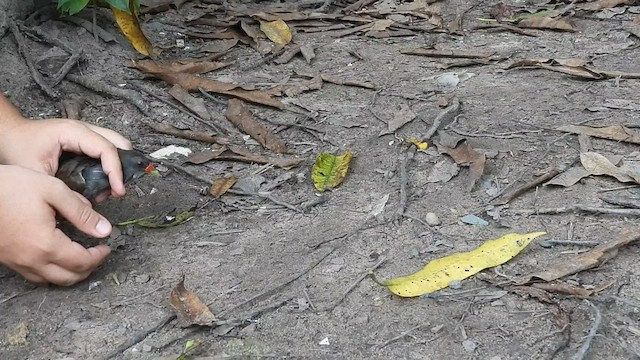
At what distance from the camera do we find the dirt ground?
1698mm

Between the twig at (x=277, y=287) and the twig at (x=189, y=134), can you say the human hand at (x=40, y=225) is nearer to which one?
the twig at (x=277, y=287)

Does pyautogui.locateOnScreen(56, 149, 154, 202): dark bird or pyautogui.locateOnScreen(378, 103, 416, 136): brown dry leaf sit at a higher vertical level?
pyautogui.locateOnScreen(56, 149, 154, 202): dark bird

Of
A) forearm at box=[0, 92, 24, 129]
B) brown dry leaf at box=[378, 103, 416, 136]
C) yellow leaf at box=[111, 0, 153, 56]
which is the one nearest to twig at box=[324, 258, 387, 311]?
brown dry leaf at box=[378, 103, 416, 136]

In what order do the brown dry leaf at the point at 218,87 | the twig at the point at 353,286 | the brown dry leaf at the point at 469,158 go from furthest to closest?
the brown dry leaf at the point at 218,87
the brown dry leaf at the point at 469,158
the twig at the point at 353,286

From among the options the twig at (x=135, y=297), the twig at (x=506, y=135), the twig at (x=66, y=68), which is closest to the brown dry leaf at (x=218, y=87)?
the twig at (x=66, y=68)

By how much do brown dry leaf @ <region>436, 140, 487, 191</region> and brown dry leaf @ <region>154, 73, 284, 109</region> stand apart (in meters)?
0.61

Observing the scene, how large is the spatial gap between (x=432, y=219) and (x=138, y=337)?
752 mm

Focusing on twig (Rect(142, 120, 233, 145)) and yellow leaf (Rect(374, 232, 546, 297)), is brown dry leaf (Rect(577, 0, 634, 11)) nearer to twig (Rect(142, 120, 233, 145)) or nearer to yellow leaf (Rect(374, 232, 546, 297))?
twig (Rect(142, 120, 233, 145))

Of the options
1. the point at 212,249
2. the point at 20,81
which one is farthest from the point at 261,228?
the point at 20,81

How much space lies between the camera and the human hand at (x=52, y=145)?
189 cm

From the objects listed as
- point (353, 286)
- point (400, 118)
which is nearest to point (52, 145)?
point (353, 286)

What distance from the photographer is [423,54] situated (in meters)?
3.18

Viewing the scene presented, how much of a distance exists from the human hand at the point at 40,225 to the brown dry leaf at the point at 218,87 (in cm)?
107

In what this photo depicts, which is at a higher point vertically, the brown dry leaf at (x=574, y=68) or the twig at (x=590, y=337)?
the twig at (x=590, y=337)
